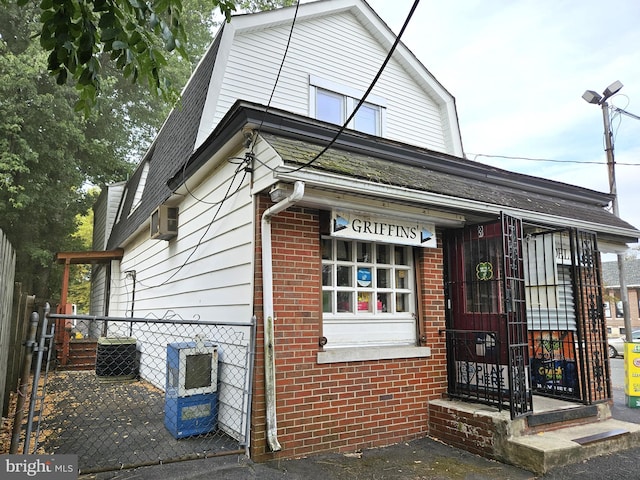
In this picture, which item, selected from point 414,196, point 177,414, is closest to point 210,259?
point 177,414

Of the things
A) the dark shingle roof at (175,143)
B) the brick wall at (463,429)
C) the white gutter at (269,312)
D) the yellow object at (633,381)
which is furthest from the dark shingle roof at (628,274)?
the white gutter at (269,312)

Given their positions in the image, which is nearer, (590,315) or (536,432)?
(536,432)

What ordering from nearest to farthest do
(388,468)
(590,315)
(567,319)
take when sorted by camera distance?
(388,468), (590,315), (567,319)

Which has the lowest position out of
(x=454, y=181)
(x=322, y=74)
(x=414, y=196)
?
(x=414, y=196)

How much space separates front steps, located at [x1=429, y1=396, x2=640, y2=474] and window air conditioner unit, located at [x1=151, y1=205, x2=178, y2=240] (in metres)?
5.24

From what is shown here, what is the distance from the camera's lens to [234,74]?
7.71 metres

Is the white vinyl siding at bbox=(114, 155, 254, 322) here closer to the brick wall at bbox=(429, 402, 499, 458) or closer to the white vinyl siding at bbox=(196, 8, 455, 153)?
the white vinyl siding at bbox=(196, 8, 455, 153)

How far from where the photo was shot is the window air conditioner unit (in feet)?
25.6

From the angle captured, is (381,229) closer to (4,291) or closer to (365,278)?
(365,278)

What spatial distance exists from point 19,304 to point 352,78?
733 centimetres

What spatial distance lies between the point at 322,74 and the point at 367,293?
5197 mm

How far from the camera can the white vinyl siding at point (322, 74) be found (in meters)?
7.78

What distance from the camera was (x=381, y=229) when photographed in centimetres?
535

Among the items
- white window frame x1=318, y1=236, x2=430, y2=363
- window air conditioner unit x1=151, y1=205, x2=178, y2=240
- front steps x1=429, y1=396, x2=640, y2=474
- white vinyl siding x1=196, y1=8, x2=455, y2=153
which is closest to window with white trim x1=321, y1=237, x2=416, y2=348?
white window frame x1=318, y1=236, x2=430, y2=363
